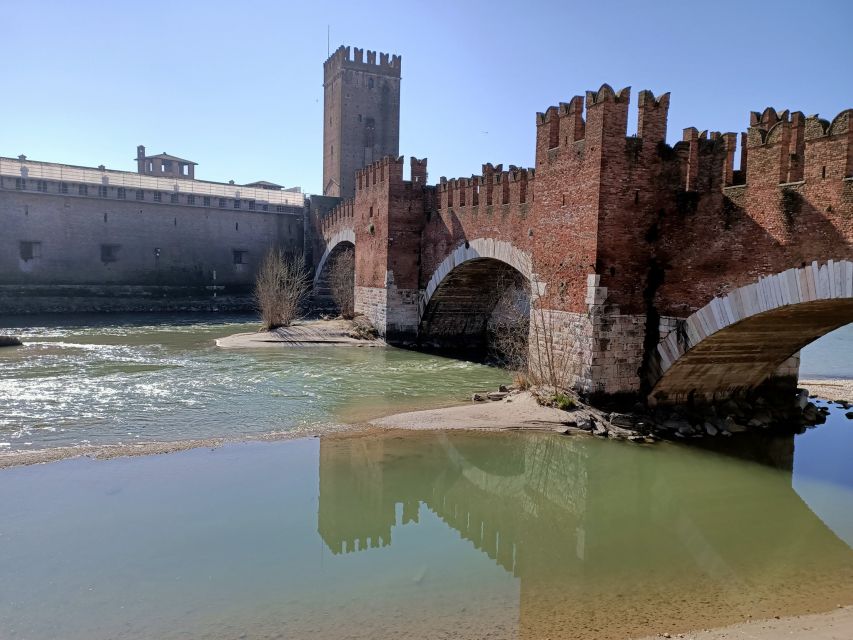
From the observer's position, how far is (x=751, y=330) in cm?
1027

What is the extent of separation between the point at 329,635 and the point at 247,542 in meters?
2.00

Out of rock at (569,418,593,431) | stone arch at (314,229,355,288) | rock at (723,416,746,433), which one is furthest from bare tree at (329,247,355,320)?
rock at (723,416,746,433)

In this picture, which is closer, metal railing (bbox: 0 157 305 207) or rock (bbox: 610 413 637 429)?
rock (bbox: 610 413 637 429)

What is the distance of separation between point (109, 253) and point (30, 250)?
3.42 meters

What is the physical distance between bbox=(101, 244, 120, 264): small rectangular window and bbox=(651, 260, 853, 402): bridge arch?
97.4ft

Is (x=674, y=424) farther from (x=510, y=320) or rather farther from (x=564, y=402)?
(x=510, y=320)

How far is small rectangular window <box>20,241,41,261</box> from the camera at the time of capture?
31411mm

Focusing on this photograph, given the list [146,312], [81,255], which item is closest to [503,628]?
[146,312]

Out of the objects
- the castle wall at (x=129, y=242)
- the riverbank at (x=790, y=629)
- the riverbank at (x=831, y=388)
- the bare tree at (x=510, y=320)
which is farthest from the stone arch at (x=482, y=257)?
the castle wall at (x=129, y=242)

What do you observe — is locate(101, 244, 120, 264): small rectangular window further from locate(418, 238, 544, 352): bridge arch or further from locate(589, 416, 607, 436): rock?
locate(589, 416, 607, 436): rock

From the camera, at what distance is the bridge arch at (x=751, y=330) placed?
8.64 m

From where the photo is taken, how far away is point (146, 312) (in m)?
32.0

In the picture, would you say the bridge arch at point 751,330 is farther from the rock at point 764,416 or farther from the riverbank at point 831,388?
the riverbank at point 831,388

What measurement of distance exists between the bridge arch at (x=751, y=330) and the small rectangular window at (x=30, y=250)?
30577mm
